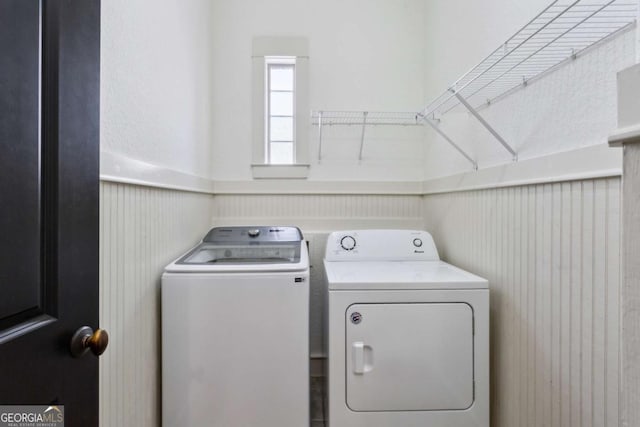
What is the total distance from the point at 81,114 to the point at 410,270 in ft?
4.52

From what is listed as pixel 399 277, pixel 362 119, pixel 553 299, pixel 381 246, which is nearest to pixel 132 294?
pixel 399 277

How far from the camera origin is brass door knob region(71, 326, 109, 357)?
0.60m

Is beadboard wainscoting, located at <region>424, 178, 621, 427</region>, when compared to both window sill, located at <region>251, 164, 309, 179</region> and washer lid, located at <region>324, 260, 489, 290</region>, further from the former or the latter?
window sill, located at <region>251, 164, 309, 179</region>

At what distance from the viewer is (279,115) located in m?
2.20

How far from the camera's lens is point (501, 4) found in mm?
1245

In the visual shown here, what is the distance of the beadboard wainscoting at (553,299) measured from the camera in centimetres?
80

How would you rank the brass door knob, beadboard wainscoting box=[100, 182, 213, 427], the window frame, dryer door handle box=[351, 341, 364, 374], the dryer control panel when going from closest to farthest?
the brass door knob
beadboard wainscoting box=[100, 182, 213, 427]
dryer door handle box=[351, 341, 364, 374]
the dryer control panel
the window frame

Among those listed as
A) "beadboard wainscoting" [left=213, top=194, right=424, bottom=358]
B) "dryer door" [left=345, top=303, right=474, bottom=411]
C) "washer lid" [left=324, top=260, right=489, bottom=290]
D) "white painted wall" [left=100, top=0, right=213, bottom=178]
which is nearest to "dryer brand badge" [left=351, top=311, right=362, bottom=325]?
"dryer door" [left=345, top=303, right=474, bottom=411]

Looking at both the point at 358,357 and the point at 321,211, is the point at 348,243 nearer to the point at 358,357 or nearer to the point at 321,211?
the point at 321,211

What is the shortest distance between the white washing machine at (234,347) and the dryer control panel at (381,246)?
0.54m

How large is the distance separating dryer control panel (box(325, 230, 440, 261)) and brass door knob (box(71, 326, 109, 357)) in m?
1.20

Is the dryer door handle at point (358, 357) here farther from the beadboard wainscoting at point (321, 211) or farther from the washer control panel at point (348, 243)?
the beadboard wainscoting at point (321, 211)

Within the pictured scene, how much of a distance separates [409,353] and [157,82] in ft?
5.24

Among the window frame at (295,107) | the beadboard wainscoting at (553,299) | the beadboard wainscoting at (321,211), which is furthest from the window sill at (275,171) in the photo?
the beadboard wainscoting at (553,299)
